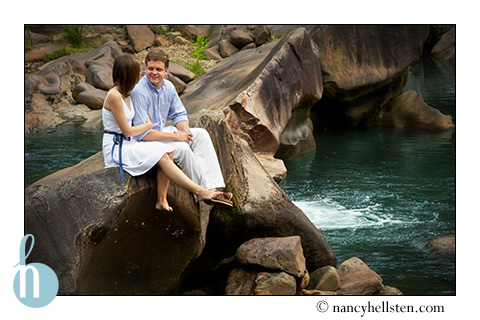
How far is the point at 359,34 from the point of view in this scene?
15398 mm

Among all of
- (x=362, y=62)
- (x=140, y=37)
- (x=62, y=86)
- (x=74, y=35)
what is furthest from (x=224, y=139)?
(x=140, y=37)

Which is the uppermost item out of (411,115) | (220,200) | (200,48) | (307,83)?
(200,48)

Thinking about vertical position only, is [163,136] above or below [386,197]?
above

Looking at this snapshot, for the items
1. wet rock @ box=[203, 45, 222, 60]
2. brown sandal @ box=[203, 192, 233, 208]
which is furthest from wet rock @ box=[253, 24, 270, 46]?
brown sandal @ box=[203, 192, 233, 208]

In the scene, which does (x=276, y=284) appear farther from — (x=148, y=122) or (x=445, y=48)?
(x=445, y=48)

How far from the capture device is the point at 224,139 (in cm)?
643

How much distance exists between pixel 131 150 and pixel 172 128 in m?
0.62

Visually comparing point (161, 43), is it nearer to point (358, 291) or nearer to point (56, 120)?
point (56, 120)

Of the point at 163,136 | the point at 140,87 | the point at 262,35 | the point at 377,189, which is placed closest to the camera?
the point at 163,136

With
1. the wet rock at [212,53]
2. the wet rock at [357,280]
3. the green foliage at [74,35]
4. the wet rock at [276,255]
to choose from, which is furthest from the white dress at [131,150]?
the green foliage at [74,35]

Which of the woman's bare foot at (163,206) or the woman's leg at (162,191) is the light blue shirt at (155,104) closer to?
the woman's leg at (162,191)

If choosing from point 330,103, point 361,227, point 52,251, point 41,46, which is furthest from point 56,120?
point 52,251

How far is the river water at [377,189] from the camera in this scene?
27.0 ft

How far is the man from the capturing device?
17.8ft
